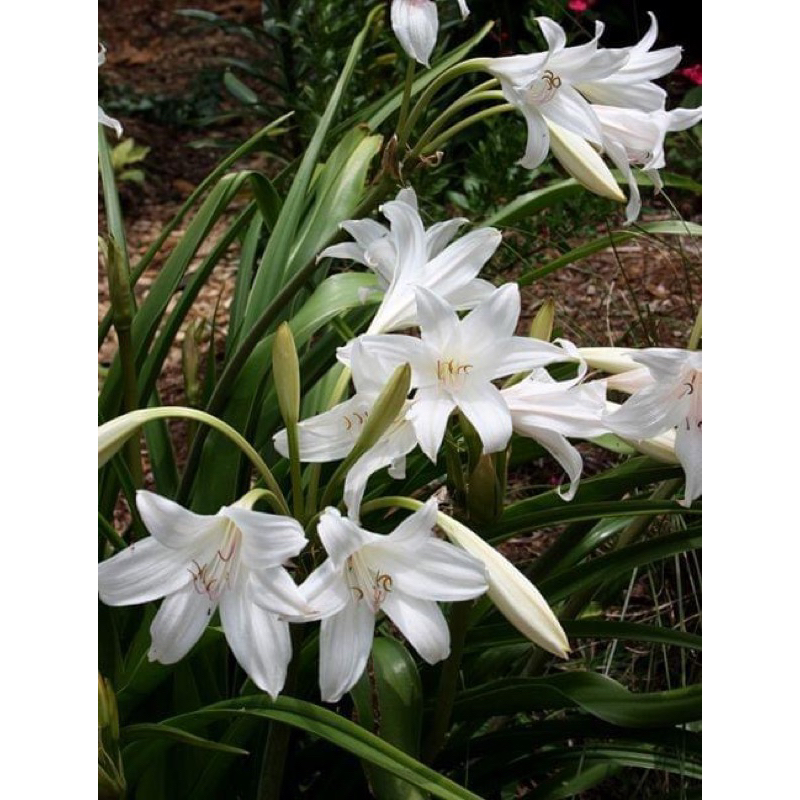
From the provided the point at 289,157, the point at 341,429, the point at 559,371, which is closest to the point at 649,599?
the point at 559,371

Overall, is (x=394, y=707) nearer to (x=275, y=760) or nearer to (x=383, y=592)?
(x=275, y=760)

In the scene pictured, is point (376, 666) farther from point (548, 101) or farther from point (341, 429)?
point (548, 101)

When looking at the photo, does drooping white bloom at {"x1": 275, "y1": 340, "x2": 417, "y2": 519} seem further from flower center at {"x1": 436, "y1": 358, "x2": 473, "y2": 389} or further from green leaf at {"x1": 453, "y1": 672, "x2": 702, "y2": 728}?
green leaf at {"x1": 453, "y1": 672, "x2": 702, "y2": 728}

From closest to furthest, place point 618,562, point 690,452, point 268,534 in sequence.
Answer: point 268,534 → point 690,452 → point 618,562

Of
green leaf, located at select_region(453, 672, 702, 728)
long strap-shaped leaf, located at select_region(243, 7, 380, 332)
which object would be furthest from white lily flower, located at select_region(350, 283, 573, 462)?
long strap-shaped leaf, located at select_region(243, 7, 380, 332)

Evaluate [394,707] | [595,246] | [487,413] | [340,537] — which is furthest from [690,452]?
[595,246]

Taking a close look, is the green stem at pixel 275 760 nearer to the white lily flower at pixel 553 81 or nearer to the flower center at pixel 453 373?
the flower center at pixel 453 373
